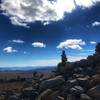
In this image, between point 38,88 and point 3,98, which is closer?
point 38,88

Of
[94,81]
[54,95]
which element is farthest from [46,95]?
[94,81]

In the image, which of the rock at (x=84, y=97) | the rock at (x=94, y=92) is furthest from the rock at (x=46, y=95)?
the rock at (x=94, y=92)

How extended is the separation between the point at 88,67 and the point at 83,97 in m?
13.5

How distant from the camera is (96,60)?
194 feet

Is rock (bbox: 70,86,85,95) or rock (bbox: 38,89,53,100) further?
rock (bbox: 38,89,53,100)

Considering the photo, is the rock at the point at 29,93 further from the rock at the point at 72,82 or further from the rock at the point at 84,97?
the rock at the point at 84,97

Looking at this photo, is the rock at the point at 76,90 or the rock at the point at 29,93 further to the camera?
the rock at the point at 29,93

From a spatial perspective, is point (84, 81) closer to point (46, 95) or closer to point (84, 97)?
point (84, 97)

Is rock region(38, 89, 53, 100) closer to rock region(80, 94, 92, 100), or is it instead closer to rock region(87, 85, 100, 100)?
rock region(80, 94, 92, 100)

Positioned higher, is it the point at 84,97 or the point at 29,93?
the point at 29,93

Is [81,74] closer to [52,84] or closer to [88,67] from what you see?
[88,67]

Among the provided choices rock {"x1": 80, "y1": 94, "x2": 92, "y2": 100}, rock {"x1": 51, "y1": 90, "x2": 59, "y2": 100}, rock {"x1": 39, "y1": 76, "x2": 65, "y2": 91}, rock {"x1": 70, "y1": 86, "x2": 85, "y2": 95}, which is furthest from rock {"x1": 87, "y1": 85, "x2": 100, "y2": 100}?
rock {"x1": 39, "y1": 76, "x2": 65, "y2": 91}

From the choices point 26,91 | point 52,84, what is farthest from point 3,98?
→ point 52,84

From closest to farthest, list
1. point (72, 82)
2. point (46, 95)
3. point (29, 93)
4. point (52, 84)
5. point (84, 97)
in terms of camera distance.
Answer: point (84, 97) < point (46, 95) < point (72, 82) < point (52, 84) < point (29, 93)
